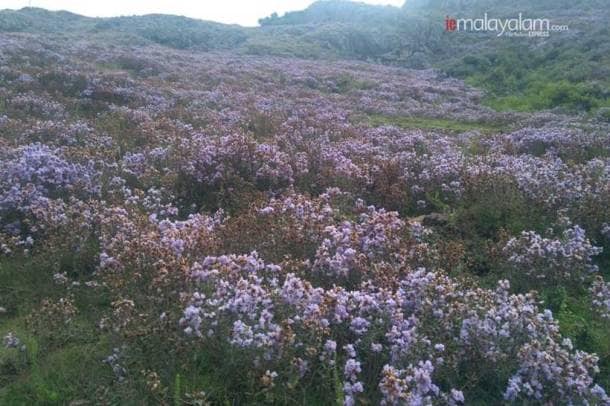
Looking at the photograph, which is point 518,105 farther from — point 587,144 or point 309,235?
point 309,235

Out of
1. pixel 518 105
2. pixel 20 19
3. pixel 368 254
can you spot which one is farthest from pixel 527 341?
pixel 20 19

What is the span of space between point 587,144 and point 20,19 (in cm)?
4561

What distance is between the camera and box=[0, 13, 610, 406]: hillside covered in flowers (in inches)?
160

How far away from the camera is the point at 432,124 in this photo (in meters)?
17.6

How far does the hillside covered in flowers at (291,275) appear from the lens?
4070 mm

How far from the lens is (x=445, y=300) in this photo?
4738mm

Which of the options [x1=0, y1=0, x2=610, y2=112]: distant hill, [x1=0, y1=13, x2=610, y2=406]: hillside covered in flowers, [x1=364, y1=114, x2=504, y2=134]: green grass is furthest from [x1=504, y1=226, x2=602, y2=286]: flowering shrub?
[x1=0, y1=0, x2=610, y2=112]: distant hill

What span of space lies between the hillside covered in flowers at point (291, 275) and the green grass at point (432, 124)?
655 centimetres

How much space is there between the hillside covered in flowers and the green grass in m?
6.55

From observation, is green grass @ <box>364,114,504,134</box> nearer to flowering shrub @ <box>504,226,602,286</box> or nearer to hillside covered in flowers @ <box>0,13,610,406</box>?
hillside covered in flowers @ <box>0,13,610,406</box>

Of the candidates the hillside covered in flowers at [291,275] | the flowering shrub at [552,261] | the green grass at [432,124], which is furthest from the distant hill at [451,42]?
the flowering shrub at [552,261]

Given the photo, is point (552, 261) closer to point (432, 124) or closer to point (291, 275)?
point (291, 275)

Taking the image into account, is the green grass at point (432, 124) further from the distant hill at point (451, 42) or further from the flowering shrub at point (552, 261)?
the flowering shrub at point (552, 261)

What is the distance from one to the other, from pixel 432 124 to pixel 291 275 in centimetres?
1404
